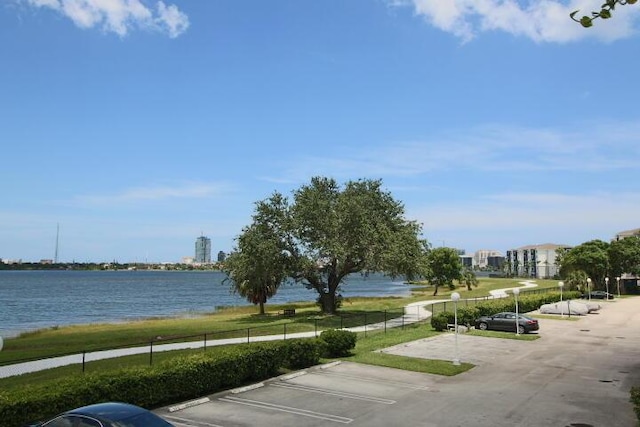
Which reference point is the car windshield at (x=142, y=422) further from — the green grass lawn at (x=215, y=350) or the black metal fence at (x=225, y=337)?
the green grass lawn at (x=215, y=350)

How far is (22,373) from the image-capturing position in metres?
22.7

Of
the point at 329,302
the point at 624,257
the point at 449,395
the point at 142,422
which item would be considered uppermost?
the point at 624,257

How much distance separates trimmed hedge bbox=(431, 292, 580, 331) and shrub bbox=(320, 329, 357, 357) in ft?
42.5

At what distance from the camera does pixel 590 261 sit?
8575 cm

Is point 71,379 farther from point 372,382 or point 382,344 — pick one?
point 382,344

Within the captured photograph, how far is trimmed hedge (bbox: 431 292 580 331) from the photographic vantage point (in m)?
37.2

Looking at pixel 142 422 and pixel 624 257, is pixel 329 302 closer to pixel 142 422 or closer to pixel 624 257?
pixel 142 422

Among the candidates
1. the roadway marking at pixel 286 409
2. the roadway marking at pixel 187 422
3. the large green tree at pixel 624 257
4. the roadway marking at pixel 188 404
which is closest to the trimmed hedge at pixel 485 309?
the roadway marking at pixel 286 409

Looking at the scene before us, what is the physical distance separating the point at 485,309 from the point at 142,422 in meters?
37.4

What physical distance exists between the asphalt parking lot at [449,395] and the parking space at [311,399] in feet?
0.10

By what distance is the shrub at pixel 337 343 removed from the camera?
2531cm

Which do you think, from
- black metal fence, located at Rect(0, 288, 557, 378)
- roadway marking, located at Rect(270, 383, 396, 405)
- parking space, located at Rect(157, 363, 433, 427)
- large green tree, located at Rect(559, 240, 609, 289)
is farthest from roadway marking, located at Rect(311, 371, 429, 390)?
large green tree, located at Rect(559, 240, 609, 289)

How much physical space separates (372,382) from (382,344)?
31.5 feet

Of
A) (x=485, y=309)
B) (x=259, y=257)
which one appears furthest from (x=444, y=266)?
(x=259, y=257)
